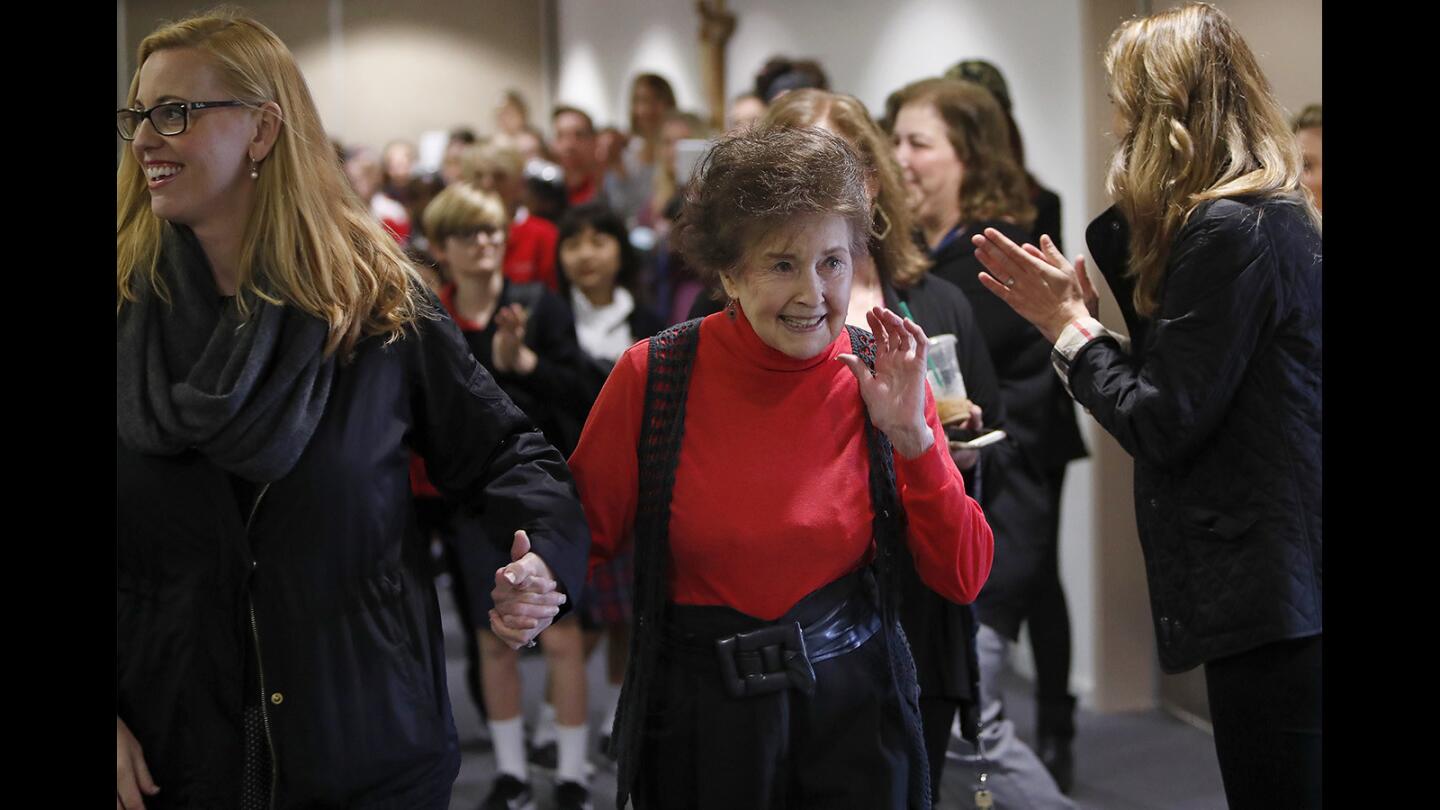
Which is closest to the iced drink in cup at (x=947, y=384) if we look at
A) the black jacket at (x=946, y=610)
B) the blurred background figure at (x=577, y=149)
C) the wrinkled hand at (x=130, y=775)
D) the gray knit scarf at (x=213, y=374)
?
the black jacket at (x=946, y=610)

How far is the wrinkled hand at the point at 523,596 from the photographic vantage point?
1.78 metres

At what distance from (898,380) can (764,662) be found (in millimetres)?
391

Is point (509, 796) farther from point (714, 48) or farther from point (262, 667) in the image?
point (714, 48)

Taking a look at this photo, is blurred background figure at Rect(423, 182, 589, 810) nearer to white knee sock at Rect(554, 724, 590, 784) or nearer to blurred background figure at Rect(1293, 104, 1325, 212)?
white knee sock at Rect(554, 724, 590, 784)

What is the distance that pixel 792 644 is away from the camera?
185 cm

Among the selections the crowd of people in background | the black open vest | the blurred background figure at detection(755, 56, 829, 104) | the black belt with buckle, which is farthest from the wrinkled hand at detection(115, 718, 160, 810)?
the blurred background figure at detection(755, 56, 829, 104)

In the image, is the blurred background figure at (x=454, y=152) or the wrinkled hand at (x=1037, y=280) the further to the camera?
the blurred background figure at (x=454, y=152)

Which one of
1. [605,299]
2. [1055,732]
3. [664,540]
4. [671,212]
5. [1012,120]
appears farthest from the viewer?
[671,212]

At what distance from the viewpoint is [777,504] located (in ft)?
6.11

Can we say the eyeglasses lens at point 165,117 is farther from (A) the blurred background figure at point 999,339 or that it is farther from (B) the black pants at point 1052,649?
(B) the black pants at point 1052,649

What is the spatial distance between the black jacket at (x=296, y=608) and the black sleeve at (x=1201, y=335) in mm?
826

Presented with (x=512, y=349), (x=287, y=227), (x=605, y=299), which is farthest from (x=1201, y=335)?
(x=605, y=299)
